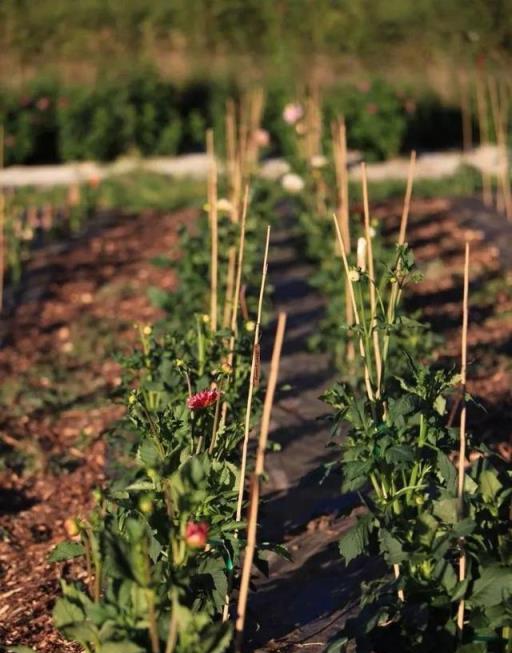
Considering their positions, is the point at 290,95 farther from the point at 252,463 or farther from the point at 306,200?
the point at 252,463

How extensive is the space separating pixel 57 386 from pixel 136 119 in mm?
7871

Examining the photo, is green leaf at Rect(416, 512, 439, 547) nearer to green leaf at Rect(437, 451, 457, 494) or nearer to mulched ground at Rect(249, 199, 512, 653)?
green leaf at Rect(437, 451, 457, 494)

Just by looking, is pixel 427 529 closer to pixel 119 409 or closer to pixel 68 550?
pixel 68 550

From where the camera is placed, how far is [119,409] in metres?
5.73

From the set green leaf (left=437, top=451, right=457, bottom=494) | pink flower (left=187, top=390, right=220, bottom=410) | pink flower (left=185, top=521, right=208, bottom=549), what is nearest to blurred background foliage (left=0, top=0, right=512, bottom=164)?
pink flower (left=187, top=390, right=220, bottom=410)

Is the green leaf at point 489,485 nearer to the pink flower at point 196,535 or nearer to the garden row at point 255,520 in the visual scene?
the garden row at point 255,520

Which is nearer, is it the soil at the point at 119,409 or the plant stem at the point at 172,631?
the plant stem at the point at 172,631

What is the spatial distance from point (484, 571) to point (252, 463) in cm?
153

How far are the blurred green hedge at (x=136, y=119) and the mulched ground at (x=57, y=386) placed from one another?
371cm

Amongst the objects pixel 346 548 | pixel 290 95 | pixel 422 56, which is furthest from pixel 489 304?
pixel 422 56

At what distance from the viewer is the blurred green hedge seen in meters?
13.4

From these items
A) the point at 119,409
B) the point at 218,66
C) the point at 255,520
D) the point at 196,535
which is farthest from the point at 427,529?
the point at 218,66

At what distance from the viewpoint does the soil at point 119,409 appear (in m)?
3.73

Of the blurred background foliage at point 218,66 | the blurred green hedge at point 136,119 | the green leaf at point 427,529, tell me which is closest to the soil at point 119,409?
the green leaf at point 427,529
